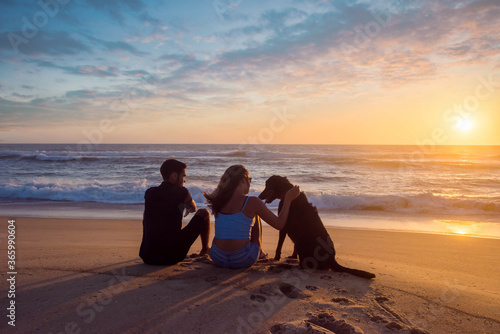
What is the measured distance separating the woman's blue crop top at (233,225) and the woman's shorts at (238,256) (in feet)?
0.59

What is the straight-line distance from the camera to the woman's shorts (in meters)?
3.71

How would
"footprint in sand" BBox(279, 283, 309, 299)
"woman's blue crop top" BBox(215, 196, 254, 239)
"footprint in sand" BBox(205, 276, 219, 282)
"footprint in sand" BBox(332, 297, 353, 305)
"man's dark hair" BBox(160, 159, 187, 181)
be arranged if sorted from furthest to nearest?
"man's dark hair" BBox(160, 159, 187, 181)
"woman's blue crop top" BBox(215, 196, 254, 239)
"footprint in sand" BBox(205, 276, 219, 282)
"footprint in sand" BBox(279, 283, 309, 299)
"footprint in sand" BBox(332, 297, 353, 305)

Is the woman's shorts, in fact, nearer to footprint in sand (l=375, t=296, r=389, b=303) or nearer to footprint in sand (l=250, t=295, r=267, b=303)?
footprint in sand (l=250, t=295, r=267, b=303)

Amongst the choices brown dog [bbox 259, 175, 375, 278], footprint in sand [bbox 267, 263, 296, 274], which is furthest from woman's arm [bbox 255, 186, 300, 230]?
footprint in sand [bbox 267, 263, 296, 274]

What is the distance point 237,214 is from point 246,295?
87cm

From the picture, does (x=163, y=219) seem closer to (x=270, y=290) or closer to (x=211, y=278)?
(x=211, y=278)

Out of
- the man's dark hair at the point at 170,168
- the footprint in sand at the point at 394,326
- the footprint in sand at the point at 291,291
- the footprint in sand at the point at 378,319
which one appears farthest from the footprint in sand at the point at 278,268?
the man's dark hair at the point at 170,168

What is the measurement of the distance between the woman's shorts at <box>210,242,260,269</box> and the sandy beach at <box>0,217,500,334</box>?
0.11 m

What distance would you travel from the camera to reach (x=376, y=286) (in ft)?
11.2

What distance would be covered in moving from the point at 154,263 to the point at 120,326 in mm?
1464

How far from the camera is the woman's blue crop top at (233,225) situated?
358cm

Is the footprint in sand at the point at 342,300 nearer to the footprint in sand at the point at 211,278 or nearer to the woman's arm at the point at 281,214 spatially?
the woman's arm at the point at 281,214

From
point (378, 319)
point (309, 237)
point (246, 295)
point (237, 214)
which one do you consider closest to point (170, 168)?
point (237, 214)

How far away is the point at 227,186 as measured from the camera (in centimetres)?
354
